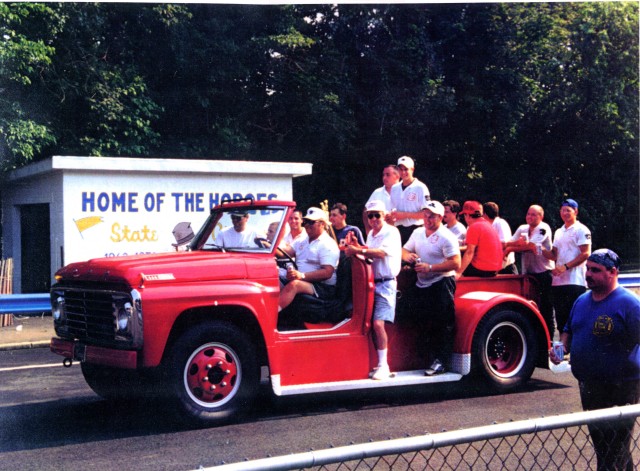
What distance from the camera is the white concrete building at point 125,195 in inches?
617

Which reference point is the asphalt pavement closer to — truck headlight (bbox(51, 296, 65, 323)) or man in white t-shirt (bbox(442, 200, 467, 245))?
truck headlight (bbox(51, 296, 65, 323))

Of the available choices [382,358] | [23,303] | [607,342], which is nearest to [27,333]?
[23,303]

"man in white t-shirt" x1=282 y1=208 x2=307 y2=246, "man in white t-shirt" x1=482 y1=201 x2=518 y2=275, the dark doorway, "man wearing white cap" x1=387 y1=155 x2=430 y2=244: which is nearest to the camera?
"man wearing white cap" x1=387 y1=155 x2=430 y2=244

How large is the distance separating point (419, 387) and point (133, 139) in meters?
14.0

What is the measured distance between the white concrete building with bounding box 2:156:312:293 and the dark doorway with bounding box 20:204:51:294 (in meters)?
0.04

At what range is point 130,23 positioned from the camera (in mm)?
20078

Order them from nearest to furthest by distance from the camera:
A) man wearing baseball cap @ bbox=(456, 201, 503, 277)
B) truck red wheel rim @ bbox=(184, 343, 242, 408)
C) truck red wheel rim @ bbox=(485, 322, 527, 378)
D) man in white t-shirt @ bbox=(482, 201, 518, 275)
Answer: truck red wheel rim @ bbox=(184, 343, 242, 408)
truck red wheel rim @ bbox=(485, 322, 527, 378)
man wearing baseball cap @ bbox=(456, 201, 503, 277)
man in white t-shirt @ bbox=(482, 201, 518, 275)

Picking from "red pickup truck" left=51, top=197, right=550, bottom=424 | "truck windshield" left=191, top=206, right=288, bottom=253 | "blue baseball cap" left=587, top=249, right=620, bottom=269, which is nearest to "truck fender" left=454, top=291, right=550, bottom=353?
"red pickup truck" left=51, top=197, right=550, bottom=424

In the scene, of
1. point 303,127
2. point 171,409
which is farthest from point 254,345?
point 303,127

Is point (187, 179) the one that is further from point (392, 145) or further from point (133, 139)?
point (392, 145)

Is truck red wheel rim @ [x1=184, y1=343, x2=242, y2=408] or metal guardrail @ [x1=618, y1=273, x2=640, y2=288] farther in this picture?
metal guardrail @ [x1=618, y1=273, x2=640, y2=288]

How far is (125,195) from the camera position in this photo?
1612 centimetres

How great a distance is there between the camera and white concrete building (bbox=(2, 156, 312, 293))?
Result: 15.7m

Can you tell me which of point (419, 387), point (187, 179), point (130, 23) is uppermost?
point (130, 23)
